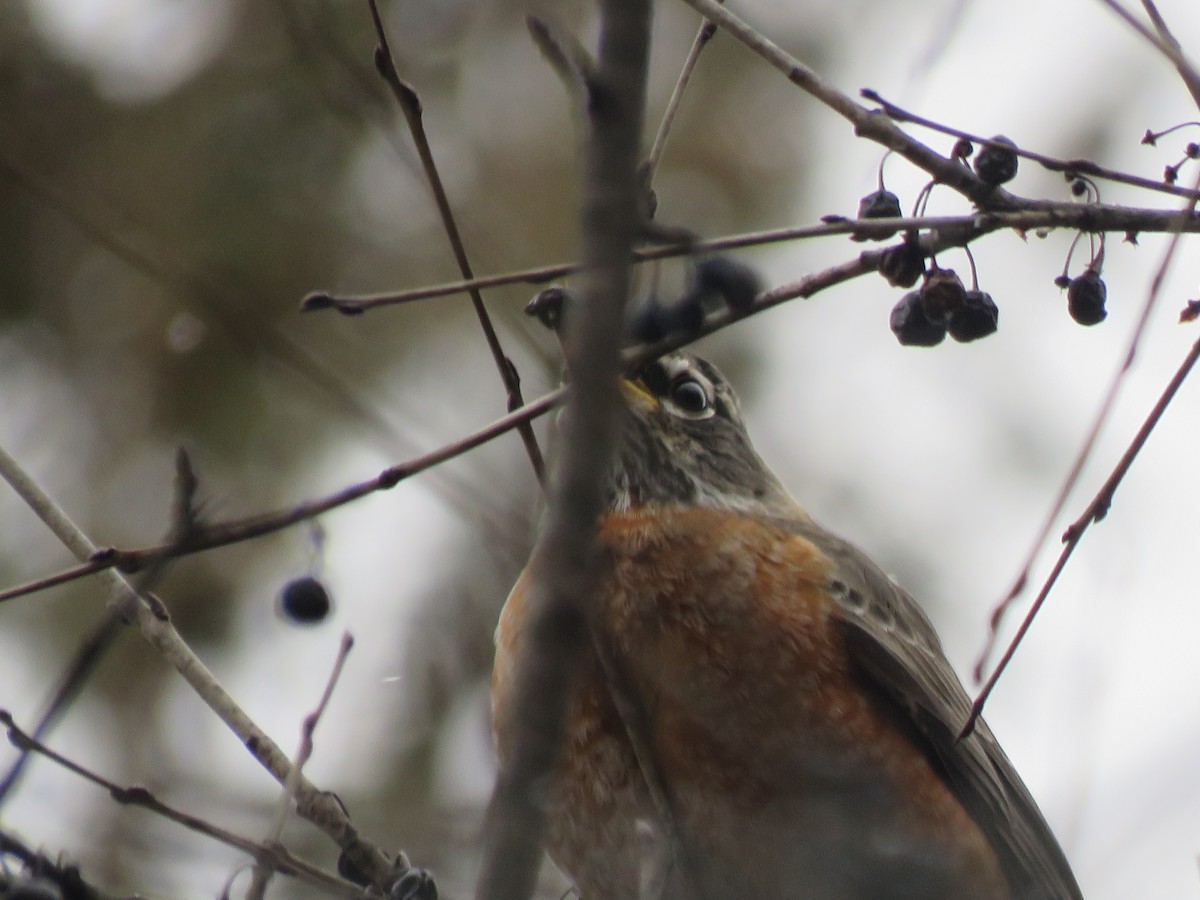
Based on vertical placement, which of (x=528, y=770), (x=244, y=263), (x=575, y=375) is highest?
(x=244, y=263)

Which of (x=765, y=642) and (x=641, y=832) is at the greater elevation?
(x=765, y=642)

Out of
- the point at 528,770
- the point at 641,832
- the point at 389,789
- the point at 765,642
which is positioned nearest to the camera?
the point at 528,770

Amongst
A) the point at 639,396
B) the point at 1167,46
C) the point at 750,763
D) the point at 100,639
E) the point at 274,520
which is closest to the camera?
the point at 100,639

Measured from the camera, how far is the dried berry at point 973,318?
337 centimetres

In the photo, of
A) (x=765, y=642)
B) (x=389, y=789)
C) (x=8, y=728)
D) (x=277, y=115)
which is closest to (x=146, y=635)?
(x=8, y=728)

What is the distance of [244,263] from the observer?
8500 mm

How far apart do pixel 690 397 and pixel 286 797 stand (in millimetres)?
2630

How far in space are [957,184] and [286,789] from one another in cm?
188

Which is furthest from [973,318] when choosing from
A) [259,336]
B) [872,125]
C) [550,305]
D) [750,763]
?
[259,336]

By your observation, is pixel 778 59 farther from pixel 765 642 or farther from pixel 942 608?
pixel 942 608

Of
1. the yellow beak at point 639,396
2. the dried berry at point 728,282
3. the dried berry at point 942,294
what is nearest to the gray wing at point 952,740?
the yellow beak at point 639,396

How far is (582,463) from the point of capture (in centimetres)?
168

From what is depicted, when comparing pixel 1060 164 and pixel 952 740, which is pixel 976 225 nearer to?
pixel 1060 164

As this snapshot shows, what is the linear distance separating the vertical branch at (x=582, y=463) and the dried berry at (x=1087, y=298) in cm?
203
